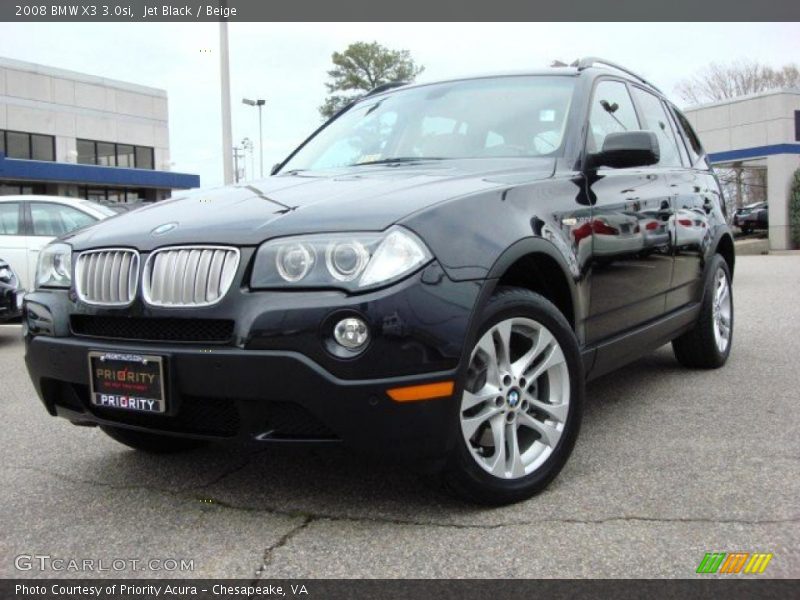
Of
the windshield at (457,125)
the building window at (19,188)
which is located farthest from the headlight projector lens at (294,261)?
the building window at (19,188)

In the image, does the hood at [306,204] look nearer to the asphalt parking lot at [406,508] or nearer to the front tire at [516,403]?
the front tire at [516,403]

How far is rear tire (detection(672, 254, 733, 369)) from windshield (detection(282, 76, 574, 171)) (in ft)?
6.18

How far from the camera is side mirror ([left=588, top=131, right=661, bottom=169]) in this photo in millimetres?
3408

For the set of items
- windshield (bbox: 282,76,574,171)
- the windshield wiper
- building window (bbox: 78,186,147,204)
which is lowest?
the windshield wiper

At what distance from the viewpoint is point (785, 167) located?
23.7m

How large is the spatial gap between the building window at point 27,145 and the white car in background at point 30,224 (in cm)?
2732

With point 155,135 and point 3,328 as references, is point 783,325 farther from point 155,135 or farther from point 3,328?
point 155,135

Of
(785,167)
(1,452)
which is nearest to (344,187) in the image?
(1,452)

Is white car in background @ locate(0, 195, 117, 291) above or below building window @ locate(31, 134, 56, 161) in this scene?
below

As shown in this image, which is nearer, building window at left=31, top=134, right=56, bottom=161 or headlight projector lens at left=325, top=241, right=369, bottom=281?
headlight projector lens at left=325, top=241, right=369, bottom=281

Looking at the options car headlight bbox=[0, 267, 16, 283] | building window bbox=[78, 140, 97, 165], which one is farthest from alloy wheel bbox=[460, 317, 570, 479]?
building window bbox=[78, 140, 97, 165]

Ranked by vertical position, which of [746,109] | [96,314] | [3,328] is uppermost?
[746,109]

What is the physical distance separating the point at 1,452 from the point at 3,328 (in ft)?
20.1

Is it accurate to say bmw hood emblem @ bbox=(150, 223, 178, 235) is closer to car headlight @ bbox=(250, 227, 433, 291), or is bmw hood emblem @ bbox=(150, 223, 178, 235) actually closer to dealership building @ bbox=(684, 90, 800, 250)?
car headlight @ bbox=(250, 227, 433, 291)
